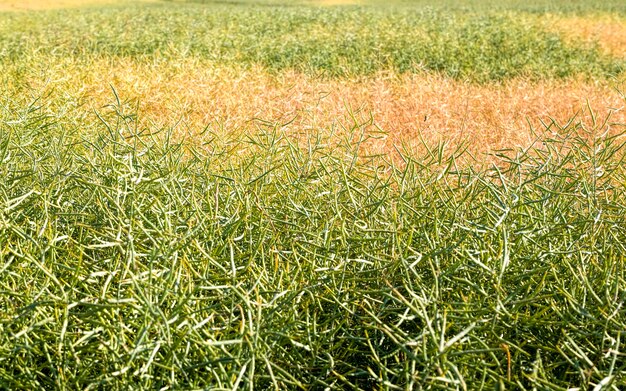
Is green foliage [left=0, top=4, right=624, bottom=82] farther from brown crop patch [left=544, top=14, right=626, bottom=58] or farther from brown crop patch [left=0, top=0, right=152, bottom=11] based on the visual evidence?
brown crop patch [left=0, top=0, right=152, bottom=11]

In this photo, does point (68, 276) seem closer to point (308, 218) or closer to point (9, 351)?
point (9, 351)

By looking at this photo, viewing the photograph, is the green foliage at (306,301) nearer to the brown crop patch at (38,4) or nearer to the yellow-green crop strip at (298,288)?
the yellow-green crop strip at (298,288)

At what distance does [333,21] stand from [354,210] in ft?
42.0

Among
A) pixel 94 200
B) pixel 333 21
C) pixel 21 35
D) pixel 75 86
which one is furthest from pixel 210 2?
pixel 94 200

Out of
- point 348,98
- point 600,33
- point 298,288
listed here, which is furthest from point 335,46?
point 298,288

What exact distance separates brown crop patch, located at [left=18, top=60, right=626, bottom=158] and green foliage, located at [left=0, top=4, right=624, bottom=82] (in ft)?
2.56

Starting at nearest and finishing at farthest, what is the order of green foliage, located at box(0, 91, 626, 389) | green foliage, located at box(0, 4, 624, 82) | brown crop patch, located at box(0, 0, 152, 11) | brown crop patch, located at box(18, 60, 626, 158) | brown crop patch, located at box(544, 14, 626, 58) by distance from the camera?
green foliage, located at box(0, 91, 626, 389), brown crop patch, located at box(18, 60, 626, 158), green foliage, located at box(0, 4, 624, 82), brown crop patch, located at box(544, 14, 626, 58), brown crop patch, located at box(0, 0, 152, 11)

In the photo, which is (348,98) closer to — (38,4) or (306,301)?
(306,301)

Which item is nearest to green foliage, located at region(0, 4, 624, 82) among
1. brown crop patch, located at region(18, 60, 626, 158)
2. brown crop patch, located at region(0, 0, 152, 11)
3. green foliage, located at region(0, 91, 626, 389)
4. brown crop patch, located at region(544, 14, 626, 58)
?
brown crop patch, located at region(544, 14, 626, 58)

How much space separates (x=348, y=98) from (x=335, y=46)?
410 centimetres

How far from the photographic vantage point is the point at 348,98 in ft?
20.5

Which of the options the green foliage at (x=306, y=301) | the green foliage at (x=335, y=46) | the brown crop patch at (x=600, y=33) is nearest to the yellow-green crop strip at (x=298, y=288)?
the green foliage at (x=306, y=301)

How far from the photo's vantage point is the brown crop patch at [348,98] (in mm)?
5289

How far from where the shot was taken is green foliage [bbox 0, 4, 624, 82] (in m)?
8.84
